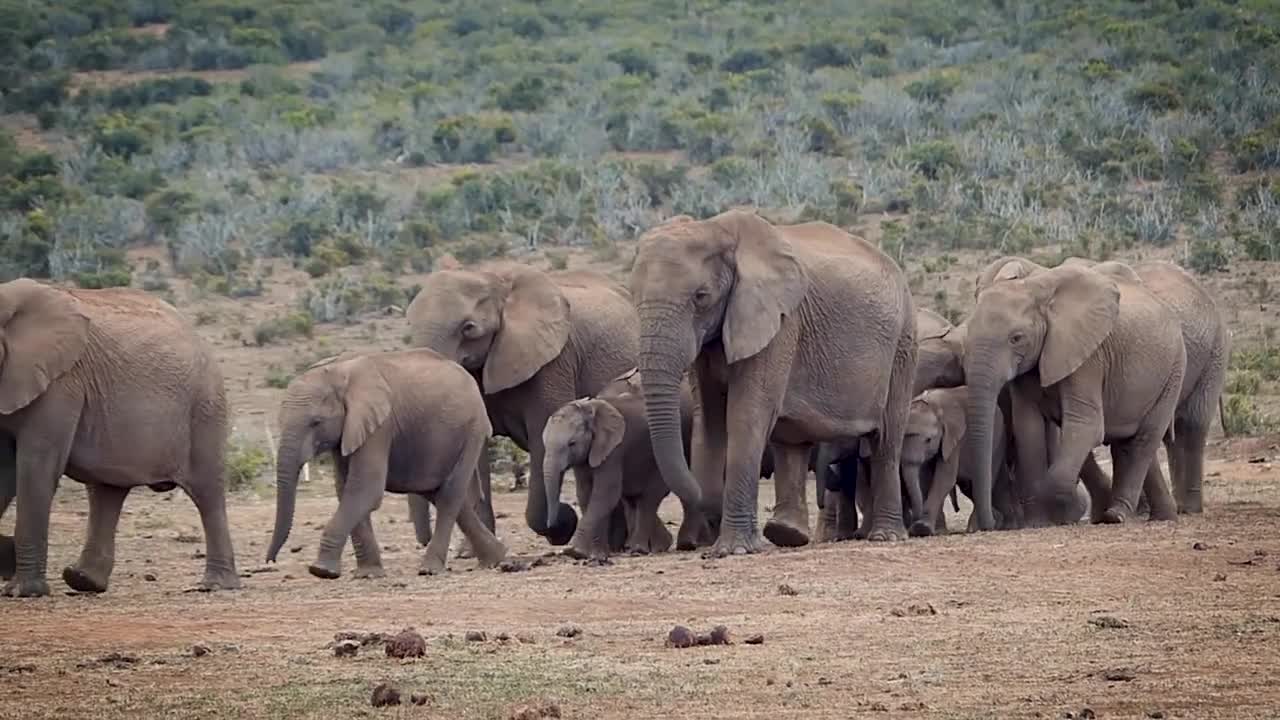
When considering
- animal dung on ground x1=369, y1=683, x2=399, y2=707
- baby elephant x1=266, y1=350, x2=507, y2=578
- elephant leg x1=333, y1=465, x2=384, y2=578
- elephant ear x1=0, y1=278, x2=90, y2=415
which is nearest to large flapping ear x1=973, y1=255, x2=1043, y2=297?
baby elephant x1=266, y1=350, x2=507, y2=578

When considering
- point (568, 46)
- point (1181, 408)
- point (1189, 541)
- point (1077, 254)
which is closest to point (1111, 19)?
point (568, 46)

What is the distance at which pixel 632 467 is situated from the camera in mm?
16250

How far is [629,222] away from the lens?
34219 mm

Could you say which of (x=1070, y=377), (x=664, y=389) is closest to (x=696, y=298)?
(x=664, y=389)

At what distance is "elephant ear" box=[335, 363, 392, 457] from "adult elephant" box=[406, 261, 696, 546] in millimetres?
1775

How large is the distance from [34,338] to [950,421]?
21.5 ft

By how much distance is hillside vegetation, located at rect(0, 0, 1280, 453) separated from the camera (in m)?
31.8

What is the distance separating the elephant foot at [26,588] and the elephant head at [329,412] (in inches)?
59.6

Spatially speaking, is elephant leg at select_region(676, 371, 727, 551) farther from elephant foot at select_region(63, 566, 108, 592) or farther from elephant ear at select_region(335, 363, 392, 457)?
elephant foot at select_region(63, 566, 108, 592)

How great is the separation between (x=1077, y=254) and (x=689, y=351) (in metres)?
16.1

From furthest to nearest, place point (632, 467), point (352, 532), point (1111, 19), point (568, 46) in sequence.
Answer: point (568, 46) < point (1111, 19) < point (632, 467) < point (352, 532)

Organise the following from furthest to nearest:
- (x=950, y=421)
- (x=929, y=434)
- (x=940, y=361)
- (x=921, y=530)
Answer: (x=940, y=361), (x=950, y=421), (x=929, y=434), (x=921, y=530)

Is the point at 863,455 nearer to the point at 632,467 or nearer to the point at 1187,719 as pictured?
the point at 632,467

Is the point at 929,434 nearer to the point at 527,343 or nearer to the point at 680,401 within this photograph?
the point at 680,401
